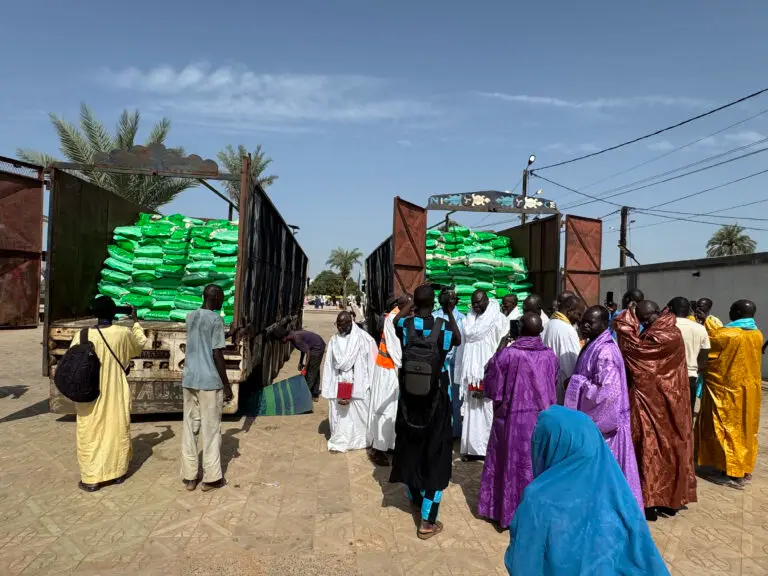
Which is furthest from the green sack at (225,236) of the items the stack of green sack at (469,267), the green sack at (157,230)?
the stack of green sack at (469,267)

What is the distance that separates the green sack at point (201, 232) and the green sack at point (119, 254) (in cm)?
94

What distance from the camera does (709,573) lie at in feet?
9.86

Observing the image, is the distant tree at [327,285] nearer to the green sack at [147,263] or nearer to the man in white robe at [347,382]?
the green sack at [147,263]

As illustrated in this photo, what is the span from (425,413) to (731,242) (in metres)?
36.5

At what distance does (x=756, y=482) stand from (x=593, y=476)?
14.0 feet

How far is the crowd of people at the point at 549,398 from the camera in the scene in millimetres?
3314

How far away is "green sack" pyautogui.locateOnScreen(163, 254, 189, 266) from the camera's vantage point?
6924 millimetres

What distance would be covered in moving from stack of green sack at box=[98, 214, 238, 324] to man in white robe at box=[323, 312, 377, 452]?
7.06ft

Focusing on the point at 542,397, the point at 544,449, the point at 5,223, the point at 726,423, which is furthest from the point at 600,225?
the point at 5,223

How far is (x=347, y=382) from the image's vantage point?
206 inches

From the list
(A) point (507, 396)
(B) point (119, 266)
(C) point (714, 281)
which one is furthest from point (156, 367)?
(C) point (714, 281)

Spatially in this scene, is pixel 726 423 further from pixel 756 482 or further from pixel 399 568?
pixel 399 568

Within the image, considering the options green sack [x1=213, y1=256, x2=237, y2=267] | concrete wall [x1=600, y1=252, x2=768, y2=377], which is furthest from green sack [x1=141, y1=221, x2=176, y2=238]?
concrete wall [x1=600, y1=252, x2=768, y2=377]

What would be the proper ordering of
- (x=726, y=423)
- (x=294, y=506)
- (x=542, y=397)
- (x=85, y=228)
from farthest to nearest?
(x=85, y=228) → (x=726, y=423) → (x=294, y=506) → (x=542, y=397)
